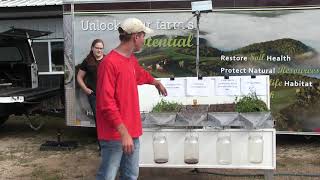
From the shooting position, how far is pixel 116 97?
3850 millimetres

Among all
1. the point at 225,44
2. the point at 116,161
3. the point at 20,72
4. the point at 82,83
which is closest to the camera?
the point at 116,161

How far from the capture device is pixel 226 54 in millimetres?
7305

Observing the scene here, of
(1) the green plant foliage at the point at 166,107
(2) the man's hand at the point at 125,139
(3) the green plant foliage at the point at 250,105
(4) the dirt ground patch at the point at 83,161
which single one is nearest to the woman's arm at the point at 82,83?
(4) the dirt ground patch at the point at 83,161

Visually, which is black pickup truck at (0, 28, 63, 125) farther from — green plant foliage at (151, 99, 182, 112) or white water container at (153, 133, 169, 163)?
white water container at (153, 133, 169, 163)

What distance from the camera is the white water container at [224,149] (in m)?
4.96

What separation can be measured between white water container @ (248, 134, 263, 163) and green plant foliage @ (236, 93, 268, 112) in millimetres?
272

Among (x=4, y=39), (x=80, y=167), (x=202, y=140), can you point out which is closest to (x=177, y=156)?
(x=202, y=140)

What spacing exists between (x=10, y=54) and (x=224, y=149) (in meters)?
6.58

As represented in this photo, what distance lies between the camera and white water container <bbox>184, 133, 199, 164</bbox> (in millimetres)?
5016

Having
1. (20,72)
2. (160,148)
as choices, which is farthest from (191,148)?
(20,72)

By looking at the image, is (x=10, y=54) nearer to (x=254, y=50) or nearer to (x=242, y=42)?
(x=242, y=42)

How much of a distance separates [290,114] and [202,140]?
2.58 meters

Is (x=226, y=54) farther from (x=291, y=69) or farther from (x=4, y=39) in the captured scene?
(x=4, y=39)

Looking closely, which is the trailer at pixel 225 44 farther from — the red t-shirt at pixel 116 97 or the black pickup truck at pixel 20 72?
the red t-shirt at pixel 116 97
